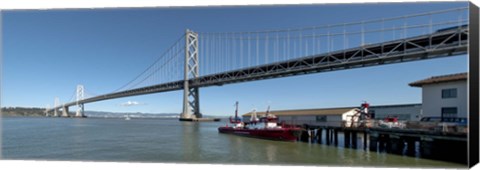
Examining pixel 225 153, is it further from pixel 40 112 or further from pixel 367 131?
pixel 40 112

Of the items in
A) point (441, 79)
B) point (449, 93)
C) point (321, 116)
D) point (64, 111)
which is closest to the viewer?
point (449, 93)

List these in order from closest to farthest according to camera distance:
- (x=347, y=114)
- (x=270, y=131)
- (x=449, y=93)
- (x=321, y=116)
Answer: (x=449, y=93)
(x=270, y=131)
(x=347, y=114)
(x=321, y=116)

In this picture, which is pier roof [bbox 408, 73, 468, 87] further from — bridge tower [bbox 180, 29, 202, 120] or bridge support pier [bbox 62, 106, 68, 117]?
bridge support pier [bbox 62, 106, 68, 117]

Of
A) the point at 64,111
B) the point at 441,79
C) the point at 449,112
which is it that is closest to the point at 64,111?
the point at 64,111

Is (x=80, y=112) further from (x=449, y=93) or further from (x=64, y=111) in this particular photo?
(x=449, y=93)

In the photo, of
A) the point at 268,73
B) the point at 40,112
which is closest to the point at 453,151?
the point at 268,73

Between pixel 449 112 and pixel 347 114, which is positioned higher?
pixel 449 112

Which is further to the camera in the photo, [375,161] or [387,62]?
[387,62]

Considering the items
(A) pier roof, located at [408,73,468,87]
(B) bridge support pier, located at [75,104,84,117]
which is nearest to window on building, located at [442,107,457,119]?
(A) pier roof, located at [408,73,468,87]

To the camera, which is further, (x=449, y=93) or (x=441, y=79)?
(x=441, y=79)
